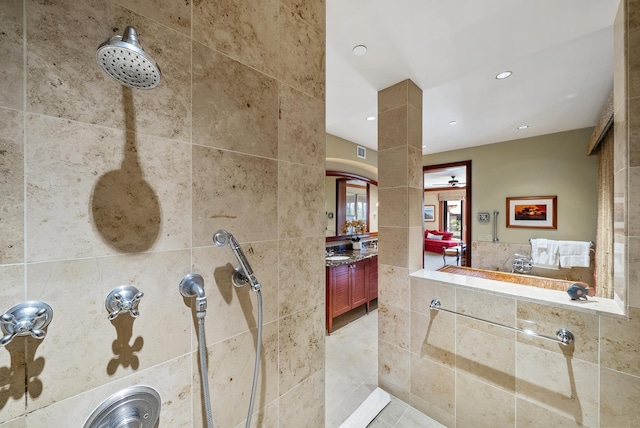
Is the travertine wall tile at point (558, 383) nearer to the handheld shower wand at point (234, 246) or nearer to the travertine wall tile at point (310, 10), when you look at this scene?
the handheld shower wand at point (234, 246)

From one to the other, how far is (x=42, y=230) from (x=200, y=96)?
0.53 m

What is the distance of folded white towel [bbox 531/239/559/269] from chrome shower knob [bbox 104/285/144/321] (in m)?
4.23

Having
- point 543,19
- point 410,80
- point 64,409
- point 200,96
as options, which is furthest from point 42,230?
point 543,19

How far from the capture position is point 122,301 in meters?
0.58

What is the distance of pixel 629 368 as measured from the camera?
108 cm

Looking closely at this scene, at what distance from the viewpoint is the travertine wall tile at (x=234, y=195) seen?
74cm

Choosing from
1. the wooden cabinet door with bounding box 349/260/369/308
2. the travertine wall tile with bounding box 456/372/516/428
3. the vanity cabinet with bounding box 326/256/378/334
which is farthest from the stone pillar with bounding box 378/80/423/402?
the wooden cabinet door with bounding box 349/260/369/308

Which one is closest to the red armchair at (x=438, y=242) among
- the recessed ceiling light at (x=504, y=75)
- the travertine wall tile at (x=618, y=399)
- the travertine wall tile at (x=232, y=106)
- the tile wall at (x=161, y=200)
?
the recessed ceiling light at (x=504, y=75)

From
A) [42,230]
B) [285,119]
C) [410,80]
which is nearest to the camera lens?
[42,230]

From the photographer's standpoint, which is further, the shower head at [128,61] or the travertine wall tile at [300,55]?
the travertine wall tile at [300,55]

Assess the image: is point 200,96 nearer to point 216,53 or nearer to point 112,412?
point 216,53

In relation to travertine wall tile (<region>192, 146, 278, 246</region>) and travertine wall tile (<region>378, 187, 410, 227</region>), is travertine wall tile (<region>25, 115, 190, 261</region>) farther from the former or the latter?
travertine wall tile (<region>378, 187, 410, 227</region>)

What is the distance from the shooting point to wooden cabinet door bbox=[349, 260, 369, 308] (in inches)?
121

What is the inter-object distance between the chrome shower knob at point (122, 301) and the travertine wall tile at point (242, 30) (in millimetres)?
783
